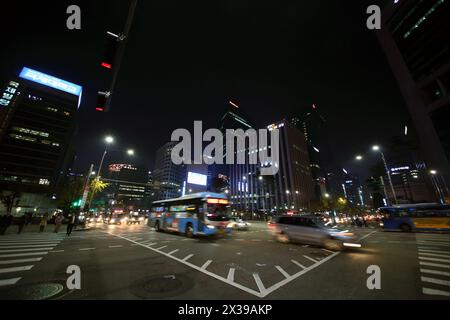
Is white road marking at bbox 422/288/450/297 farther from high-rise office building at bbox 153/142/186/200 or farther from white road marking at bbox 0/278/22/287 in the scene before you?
high-rise office building at bbox 153/142/186/200

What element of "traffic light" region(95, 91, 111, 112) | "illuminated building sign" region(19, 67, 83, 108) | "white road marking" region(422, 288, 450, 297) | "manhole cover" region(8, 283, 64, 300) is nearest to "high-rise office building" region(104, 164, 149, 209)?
"illuminated building sign" region(19, 67, 83, 108)

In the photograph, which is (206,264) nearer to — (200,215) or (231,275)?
(231,275)

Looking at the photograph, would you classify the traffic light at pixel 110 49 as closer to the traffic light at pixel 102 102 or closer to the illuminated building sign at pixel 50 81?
the traffic light at pixel 102 102

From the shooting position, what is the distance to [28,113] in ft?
235

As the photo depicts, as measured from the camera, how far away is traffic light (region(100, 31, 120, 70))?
19.7 feet

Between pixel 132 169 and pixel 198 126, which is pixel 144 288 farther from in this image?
pixel 132 169

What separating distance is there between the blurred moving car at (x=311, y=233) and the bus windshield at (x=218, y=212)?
4.11 metres

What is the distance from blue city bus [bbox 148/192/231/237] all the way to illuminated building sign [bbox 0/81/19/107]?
9392cm

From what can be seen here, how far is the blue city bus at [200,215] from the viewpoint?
48.4 feet

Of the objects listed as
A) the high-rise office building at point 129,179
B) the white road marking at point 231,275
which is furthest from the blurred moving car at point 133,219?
the high-rise office building at point 129,179

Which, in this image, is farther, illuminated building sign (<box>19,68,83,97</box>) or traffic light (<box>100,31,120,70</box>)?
illuminated building sign (<box>19,68,83,97</box>)
